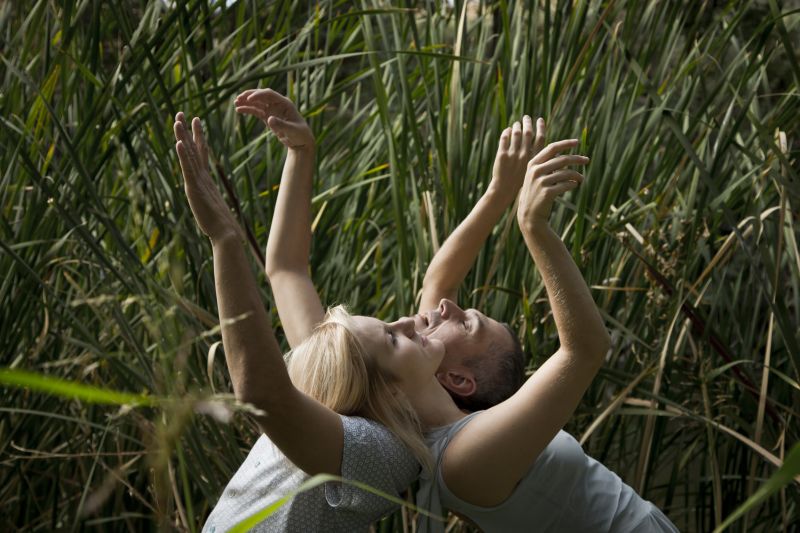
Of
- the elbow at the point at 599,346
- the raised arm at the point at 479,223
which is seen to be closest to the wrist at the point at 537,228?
the elbow at the point at 599,346

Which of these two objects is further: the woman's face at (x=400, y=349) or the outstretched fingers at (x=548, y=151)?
the woman's face at (x=400, y=349)

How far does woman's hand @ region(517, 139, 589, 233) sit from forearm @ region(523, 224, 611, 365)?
0.01 metres

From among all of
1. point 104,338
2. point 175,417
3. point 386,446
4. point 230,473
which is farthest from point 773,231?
point 175,417

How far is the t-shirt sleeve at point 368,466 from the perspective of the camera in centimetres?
110

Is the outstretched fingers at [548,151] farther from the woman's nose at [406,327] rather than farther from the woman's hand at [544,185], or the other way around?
the woman's nose at [406,327]

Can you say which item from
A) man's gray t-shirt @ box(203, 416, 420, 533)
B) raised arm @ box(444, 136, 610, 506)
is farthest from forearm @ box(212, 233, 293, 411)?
raised arm @ box(444, 136, 610, 506)

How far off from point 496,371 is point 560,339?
314mm

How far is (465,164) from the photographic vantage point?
1.56 metres

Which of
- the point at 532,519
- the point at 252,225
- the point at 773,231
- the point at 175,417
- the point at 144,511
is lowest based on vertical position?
the point at 144,511

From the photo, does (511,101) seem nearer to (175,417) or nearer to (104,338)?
(104,338)

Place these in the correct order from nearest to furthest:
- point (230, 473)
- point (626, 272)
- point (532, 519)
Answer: point (532, 519)
point (230, 473)
point (626, 272)

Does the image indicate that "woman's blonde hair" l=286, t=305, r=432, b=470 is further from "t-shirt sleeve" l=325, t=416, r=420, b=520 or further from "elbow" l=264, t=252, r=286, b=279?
"elbow" l=264, t=252, r=286, b=279

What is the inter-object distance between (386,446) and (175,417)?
2.24 ft

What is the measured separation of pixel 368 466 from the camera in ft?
3.66
